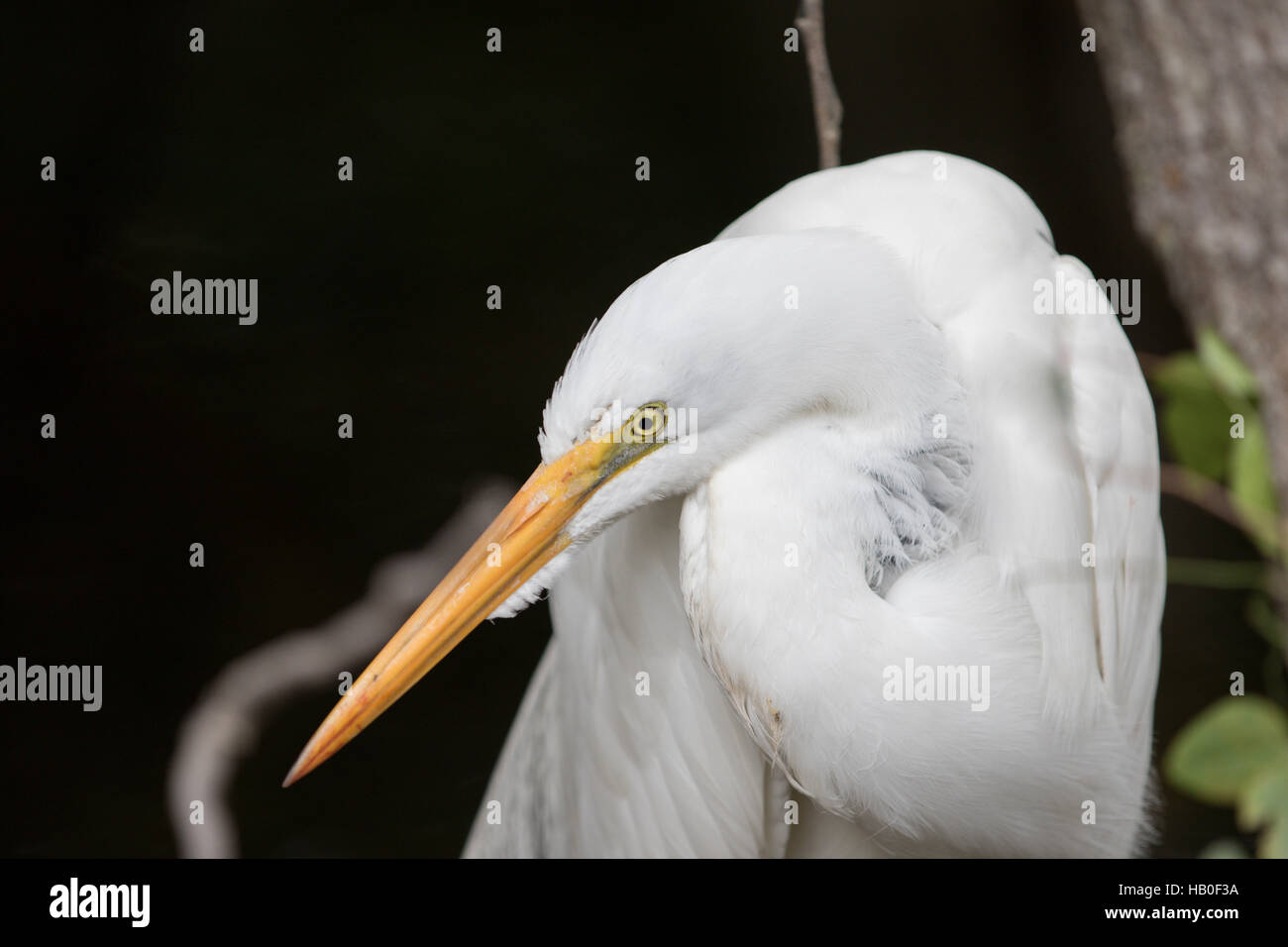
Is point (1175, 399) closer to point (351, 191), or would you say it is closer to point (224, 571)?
point (351, 191)

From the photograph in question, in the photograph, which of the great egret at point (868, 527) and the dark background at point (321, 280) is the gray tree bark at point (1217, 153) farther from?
the dark background at point (321, 280)

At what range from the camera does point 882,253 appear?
0.88 metres

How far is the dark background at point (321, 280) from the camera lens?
1.63m

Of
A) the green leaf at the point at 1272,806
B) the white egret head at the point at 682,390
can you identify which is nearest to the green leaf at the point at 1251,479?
the green leaf at the point at 1272,806

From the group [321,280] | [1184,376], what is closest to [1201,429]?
[1184,376]

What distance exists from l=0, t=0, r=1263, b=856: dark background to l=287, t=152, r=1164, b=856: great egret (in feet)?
2.42

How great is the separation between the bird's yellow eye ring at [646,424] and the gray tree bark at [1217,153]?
0.93 metres

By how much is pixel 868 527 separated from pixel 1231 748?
556 millimetres

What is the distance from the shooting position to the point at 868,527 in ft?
2.78

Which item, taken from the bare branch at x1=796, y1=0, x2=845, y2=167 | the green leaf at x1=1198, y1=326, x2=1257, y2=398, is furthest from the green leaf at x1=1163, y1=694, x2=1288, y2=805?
the bare branch at x1=796, y1=0, x2=845, y2=167

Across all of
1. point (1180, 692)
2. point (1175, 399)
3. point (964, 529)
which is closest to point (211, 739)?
point (964, 529)

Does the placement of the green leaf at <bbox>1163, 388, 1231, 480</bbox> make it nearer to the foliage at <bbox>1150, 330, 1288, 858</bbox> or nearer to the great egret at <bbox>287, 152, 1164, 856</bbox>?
the foliage at <bbox>1150, 330, 1288, 858</bbox>

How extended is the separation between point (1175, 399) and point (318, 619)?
1464 millimetres

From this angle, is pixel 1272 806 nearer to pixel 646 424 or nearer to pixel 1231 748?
pixel 1231 748
